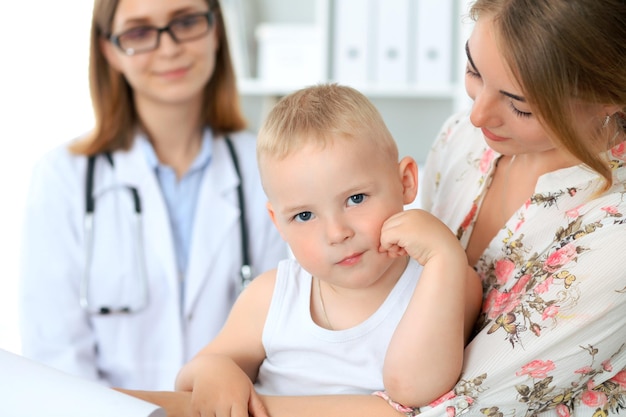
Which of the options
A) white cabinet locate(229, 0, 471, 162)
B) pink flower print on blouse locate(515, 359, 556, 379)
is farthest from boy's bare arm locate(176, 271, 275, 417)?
white cabinet locate(229, 0, 471, 162)

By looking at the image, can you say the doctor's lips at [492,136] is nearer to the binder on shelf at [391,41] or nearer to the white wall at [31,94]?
the binder on shelf at [391,41]

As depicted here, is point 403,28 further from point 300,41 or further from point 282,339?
point 282,339

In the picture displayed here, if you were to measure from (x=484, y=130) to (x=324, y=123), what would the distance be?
0.78ft

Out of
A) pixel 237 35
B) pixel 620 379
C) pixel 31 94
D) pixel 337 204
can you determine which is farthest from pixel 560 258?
pixel 31 94

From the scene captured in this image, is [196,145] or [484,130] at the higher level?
[484,130]

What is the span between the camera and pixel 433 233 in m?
1.11

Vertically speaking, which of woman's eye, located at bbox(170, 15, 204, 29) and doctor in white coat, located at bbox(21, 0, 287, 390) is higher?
woman's eye, located at bbox(170, 15, 204, 29)

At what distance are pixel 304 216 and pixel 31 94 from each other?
6.82 ft

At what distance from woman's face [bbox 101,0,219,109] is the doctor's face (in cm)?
97

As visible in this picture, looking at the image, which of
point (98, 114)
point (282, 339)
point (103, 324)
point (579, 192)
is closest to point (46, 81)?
point (98, 114)

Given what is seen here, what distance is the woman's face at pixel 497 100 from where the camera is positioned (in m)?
1.10

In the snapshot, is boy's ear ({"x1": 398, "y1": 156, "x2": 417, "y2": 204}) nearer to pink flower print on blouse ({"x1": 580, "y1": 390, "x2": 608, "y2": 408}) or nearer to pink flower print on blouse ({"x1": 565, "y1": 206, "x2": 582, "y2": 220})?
pink flower print on blouse ({"x1": 565, "y1": 206, "x2": 582, "y2": 220})

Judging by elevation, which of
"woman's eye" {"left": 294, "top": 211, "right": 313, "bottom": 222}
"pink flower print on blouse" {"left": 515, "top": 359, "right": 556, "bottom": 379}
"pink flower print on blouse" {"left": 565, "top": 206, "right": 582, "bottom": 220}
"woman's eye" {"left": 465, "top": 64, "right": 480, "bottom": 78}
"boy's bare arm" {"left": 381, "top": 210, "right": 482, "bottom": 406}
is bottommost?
"pink flower print on blouse" {"left": 515, "top": 359, "right": 556, "bottom": 379}

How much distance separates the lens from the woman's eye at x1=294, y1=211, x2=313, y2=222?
1139mm
